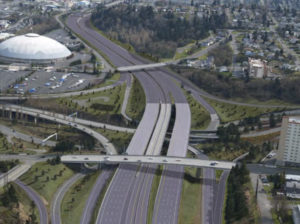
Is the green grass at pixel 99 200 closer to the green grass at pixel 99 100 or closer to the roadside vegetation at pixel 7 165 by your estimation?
the roadside vegetation at pixel 7 165

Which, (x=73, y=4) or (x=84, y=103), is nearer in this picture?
Result: (x=84, y=103)

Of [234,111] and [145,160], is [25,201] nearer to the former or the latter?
[145,160]

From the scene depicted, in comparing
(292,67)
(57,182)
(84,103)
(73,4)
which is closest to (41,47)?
(84,103)

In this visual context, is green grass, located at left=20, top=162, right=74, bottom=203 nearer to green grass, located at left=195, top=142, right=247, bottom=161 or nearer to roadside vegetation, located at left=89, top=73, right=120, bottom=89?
green grass, located at left=195, top=142, right=247, bottom=161

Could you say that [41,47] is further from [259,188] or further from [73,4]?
[73,4]

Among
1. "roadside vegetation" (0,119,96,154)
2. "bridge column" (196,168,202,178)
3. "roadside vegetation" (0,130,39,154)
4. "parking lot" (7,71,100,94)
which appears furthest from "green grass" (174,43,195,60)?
"bridge column" (196,168,202,178)

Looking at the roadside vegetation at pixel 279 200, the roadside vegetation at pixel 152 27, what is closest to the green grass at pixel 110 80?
the roadside vegetation at pixel 152 27

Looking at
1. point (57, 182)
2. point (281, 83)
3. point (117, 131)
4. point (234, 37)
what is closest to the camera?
point (57, 182)

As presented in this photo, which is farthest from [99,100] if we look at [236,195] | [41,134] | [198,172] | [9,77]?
[236,195]
